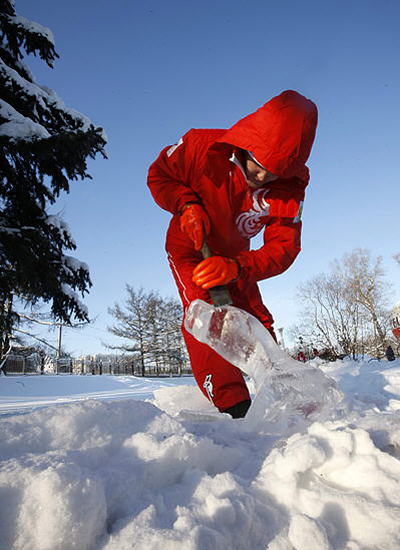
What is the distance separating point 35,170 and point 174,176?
390 cm

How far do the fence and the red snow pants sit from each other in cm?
1305

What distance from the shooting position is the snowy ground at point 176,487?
1.51ft

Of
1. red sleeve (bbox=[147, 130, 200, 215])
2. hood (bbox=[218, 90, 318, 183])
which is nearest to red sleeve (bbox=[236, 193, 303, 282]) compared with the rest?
hood (bbox=[218, 90, 318, 183])

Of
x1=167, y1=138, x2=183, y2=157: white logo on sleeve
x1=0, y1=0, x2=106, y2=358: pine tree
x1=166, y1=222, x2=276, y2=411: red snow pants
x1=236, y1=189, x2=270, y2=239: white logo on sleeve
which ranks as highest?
x1=0, y1=0, x2=106, y2=358: pine tree

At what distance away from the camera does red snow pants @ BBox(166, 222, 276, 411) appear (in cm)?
183

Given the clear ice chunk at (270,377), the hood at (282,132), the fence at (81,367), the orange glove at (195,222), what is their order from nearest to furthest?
the clear ice chunk at (270,377), the hood at (282,132), the orange glove at (195,222), the fence at (81,367)

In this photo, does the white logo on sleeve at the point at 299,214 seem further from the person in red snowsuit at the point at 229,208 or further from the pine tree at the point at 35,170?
Answer: the pine tree at the point at 35,170

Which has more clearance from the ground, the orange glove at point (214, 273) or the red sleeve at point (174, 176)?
the red sleeve at point (174, 176)

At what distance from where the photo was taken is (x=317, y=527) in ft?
1.64

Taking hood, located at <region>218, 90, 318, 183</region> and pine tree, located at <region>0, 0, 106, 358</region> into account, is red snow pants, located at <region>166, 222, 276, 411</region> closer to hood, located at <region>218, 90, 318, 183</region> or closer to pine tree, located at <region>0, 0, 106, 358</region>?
hood, located at <region>218, 90, 318, 183</region>

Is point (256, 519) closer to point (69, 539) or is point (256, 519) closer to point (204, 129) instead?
point (69, 539)

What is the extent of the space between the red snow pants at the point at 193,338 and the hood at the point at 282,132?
74 cm

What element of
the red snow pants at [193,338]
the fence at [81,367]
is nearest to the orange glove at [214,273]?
the red snow pants at [193,338]

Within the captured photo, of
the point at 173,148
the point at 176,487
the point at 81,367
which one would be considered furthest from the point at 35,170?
the point at 81,367
